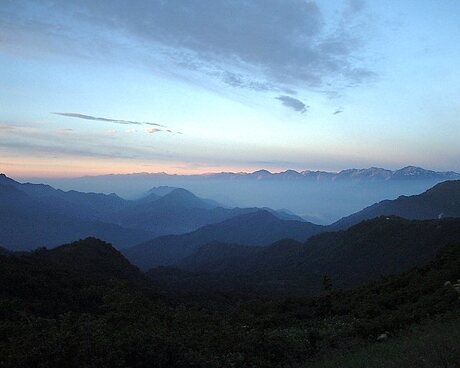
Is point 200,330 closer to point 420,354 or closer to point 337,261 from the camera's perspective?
point 420,354

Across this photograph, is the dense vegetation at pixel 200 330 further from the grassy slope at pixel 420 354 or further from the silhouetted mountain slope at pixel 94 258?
the silhouetted mountain slope at pixel 94 258

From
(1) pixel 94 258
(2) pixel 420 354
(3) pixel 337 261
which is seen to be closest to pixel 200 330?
(2) pixel 420 354

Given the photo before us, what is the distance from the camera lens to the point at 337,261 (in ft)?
436

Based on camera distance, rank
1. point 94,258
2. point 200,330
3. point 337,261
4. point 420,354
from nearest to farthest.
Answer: point 420,354
point 200,330
point 94,258
point 337,261

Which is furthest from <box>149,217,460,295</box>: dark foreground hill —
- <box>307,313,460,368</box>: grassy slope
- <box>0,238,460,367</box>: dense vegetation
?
<box>307,313,460,368</box>: grassy slope

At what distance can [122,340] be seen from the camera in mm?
12055

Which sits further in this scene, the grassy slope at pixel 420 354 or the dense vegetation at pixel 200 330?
the dense vegetation at pixel 200 330

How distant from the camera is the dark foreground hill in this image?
4035 inches

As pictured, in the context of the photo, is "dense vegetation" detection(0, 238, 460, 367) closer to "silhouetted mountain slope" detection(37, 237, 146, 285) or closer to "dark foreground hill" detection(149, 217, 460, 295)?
"silhouetted mountain slope" detection(37, 237, 146, 285)

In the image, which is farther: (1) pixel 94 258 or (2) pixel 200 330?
(1) pixel 94 258

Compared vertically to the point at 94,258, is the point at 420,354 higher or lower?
higher

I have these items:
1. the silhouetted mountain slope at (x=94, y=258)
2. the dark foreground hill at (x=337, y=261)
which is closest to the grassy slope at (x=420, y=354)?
the silhouetted mountain slope at (x=94, y=258)

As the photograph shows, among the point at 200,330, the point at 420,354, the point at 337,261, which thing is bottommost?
the point at 337,261

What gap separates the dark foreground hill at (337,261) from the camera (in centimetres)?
10250
